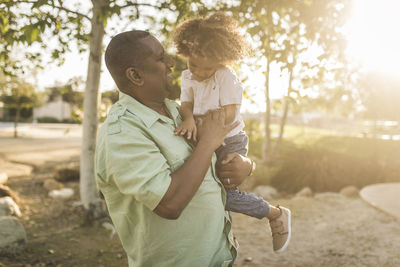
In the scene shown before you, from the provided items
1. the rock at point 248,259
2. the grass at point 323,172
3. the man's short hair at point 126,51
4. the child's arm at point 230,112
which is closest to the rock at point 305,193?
the grass at point 323,172

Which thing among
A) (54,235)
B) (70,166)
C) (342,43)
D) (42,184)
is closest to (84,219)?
(54,235)

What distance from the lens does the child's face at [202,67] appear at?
2.15 metres

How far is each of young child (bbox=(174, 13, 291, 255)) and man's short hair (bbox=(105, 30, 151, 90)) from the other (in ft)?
1.50

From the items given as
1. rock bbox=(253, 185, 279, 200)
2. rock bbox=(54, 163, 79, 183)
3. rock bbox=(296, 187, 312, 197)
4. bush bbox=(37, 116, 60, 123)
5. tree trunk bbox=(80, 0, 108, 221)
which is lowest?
bush bbox=(37, 116, 60, 123)

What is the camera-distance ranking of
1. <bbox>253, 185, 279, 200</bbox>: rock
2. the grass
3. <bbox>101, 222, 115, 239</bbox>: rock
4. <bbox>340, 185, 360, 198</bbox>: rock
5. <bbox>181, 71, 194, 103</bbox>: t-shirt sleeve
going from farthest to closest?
the grass, <bbox>253, 185, 279, 200</bbox>: rock, <bbox>340, 185, 360, 198</bbox>: rock, <bbox>101, 222, 115, 239</bbox>: rock, <bbox>181, 71, 194, 103</bbox>: t-shirt sleeve

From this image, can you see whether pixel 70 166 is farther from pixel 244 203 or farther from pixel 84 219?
pixel 244 203

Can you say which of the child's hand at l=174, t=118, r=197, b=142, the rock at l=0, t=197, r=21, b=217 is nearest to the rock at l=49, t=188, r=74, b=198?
the rock at l=0, t=197, r=21, b=217

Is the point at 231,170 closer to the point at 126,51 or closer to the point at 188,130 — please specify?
the point at 188,130

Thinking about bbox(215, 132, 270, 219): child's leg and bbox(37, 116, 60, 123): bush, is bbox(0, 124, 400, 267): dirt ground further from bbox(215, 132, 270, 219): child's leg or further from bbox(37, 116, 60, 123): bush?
bbox(37, 116, 60, 123): bush

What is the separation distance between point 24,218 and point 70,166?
3.59 meters

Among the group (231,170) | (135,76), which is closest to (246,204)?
(231,170)

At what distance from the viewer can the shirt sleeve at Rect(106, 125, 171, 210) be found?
4.78 feet

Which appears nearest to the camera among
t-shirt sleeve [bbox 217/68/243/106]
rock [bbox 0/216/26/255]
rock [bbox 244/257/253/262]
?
t-shirt sleeve [bbox 217/68/243/106]

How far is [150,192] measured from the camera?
145 cm
